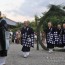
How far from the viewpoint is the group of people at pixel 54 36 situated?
1880 centimetres

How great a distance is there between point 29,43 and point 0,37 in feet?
17.5

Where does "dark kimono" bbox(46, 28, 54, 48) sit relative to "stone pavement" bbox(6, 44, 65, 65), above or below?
above

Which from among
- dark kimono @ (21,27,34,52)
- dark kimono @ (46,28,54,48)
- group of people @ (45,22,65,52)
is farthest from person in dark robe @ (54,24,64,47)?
dark kimono @ (21,27,34,52)

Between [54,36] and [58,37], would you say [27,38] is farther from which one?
[58,37]

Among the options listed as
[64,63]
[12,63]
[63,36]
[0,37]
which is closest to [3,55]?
[0,37]

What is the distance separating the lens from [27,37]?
1595cm

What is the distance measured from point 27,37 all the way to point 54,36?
343 centimetres

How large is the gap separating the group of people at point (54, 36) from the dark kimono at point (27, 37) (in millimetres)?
2900

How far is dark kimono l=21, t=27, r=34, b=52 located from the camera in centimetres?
1577

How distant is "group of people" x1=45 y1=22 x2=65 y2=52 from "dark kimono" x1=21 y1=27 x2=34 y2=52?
290 centimetres

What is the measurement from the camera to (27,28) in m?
15.8

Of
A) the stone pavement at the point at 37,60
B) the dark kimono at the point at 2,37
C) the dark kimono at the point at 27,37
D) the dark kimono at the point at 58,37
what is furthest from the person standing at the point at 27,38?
the dark kimono at the point at 2,37

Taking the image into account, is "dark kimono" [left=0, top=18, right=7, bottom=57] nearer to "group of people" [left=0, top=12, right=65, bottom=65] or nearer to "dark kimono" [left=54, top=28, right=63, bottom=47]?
"group of people" [left=0, top=12, right=65, bottom=65]

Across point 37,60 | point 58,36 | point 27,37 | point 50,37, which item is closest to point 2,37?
point 37,60
